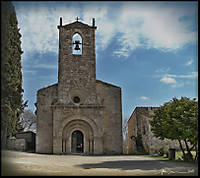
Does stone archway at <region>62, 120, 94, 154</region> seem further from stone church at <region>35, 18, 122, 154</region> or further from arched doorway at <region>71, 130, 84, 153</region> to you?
arched doorway at <region>71, 130, 84, 153</region>

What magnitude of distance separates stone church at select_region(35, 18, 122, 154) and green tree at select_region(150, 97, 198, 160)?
764 cm

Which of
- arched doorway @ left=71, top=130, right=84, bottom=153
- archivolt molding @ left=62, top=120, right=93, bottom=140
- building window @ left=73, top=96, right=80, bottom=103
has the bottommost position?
arched doorway @ left=71, top=130, right=84, bottom=153

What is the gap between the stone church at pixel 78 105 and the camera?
2144 centimetres

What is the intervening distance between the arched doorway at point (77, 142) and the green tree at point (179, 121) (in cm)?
1150

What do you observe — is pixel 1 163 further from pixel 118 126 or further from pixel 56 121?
pixel 118 126

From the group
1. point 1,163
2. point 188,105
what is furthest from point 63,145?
point 1,163

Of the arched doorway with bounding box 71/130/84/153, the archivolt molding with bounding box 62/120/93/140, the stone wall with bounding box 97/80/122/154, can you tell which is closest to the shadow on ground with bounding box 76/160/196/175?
the archivolt molding with bounding box 62/120/93/140

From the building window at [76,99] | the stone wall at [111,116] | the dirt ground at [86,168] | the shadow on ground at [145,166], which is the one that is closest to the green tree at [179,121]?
the shadow on ground at [145,166]

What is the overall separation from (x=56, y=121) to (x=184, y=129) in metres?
12.1

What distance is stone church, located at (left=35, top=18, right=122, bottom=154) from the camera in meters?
21.4

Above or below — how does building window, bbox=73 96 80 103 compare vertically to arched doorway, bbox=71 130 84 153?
above

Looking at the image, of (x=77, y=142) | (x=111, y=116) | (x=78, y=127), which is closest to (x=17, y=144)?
(x=78, y=127)

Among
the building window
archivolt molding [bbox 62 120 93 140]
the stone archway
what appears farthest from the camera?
the building window

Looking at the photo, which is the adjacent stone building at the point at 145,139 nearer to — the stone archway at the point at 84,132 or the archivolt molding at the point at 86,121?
the archivolt molding at the point at 86,121
